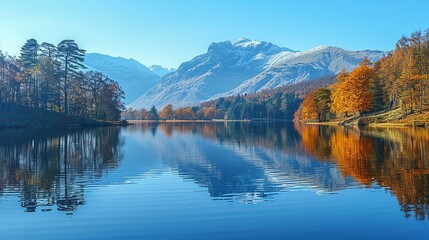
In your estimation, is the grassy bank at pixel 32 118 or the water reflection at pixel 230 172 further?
the grassy bank at pixel 32 118

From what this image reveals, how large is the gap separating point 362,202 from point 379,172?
9644mm

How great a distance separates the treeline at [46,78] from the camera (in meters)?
104

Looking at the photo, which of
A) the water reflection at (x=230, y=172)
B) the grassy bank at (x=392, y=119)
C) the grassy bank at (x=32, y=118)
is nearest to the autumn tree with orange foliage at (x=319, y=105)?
the grassy bank at (x=392, y=119)

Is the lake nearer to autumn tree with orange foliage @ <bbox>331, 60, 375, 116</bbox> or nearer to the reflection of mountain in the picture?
the reflection of mountain

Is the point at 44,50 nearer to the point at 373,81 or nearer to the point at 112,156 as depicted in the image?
the point at 112,156

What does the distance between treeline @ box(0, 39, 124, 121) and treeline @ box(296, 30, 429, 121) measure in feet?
251

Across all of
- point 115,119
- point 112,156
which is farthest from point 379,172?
point 115,119

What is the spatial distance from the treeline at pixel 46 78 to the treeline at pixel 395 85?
7657 cm

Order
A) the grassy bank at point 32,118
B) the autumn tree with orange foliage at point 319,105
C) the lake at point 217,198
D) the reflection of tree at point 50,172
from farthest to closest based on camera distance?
the autumn tree with orange foliage at point 319,105, the grassy bank at point 32,118, the reflection of tree at point 50,172, the lake at point 217,198

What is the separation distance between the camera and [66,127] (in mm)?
106875

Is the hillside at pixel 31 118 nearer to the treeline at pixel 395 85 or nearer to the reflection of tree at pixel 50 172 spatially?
the reflection of tree at pixel 50 172

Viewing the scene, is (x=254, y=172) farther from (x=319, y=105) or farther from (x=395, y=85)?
(x=319, y=105)

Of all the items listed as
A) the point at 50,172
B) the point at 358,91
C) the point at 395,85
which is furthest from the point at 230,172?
the point at 358,91

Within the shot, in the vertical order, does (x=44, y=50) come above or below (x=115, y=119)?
above
